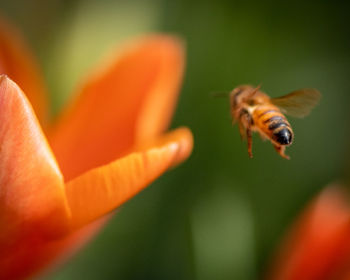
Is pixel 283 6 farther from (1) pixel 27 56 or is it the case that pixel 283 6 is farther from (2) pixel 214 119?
(1) pixel 27 56

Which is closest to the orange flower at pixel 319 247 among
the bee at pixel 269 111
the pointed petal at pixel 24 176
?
the bee at pixel 269 111

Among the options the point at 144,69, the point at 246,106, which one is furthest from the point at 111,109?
the point at 246,106

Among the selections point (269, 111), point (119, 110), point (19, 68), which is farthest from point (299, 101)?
point (19, 68)

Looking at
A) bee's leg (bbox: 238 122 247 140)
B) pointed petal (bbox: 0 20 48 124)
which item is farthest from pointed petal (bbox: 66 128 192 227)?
pointed petal (bbox: 0 20 48 124)

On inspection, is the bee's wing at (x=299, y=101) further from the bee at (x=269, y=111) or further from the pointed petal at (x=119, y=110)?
the pointed petal at (x=119, y=110)

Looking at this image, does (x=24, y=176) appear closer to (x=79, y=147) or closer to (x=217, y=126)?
(x=79, y=147)

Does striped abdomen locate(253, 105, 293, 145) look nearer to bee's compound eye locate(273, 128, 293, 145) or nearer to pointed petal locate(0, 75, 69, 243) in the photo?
bee's compound eye locate(273, 128, 293, 145)
